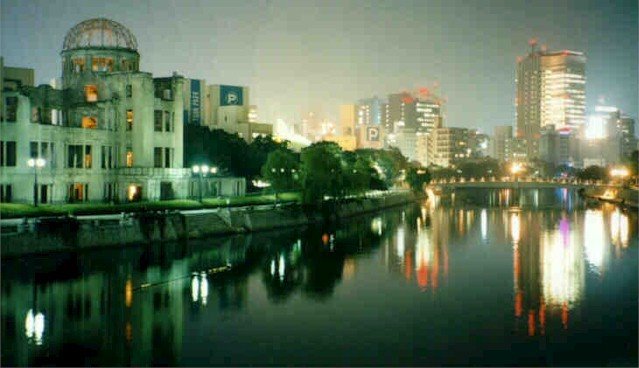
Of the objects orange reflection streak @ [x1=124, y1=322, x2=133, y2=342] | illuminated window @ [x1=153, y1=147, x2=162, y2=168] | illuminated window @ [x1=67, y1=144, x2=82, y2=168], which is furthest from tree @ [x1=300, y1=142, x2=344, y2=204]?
orange reflection streak @ [x1=124, y1=322, x2=133, y2=342]

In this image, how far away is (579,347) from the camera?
100 ft

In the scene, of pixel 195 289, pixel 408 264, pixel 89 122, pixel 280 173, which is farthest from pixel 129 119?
pixel 195 289

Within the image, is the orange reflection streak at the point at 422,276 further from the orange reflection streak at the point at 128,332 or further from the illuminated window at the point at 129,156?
the illuminated window at the point at 129,156

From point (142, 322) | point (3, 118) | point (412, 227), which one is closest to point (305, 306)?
point (142, 322)

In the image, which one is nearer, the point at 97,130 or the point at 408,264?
the point at 408,264

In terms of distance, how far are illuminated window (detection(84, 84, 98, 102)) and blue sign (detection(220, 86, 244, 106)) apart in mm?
59768

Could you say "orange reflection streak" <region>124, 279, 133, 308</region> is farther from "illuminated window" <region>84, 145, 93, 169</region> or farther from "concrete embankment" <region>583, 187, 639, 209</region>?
"concrete embankment" <region>583, 187, 639, 209</region>

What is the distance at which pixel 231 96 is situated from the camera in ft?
436

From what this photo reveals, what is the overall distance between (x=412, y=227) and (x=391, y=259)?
28515 millimetres

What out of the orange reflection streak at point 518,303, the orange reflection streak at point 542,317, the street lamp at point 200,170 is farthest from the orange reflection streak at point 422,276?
the street lamp at point 200,170

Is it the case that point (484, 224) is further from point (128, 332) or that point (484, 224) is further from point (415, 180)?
point (128, 332)

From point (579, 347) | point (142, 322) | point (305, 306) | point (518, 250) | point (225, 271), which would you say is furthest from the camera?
point (518, 250)

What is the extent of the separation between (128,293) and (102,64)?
42.5 metres

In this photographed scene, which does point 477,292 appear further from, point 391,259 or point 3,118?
point 3,118
